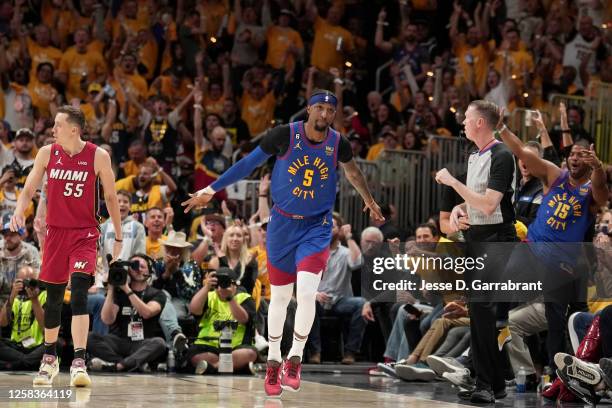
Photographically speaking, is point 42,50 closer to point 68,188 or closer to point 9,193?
point 9,193

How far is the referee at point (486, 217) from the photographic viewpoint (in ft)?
27.8

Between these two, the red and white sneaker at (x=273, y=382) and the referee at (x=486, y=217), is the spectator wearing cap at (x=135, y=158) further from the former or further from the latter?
the referee at (x=486, y=217)

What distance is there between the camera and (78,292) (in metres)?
8.94

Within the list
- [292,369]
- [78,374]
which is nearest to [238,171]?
[292,369]

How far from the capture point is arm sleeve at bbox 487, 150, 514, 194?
836cm

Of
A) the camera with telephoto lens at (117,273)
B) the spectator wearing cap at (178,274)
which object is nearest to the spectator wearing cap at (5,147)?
the spectator wearing cap at (178,274)

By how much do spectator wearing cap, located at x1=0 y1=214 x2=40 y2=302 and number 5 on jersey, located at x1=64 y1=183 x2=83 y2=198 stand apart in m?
3.14

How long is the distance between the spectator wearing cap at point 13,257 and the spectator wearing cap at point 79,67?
5169 millimetres

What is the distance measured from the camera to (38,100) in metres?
16.6

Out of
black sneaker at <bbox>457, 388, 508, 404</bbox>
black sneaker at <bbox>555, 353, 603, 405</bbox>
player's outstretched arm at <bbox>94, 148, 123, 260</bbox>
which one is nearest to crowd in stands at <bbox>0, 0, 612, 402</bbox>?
black sneaker at <bbox>457, 388, 508, 404</bbox>

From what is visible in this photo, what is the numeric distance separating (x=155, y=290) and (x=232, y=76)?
6361 millimetres

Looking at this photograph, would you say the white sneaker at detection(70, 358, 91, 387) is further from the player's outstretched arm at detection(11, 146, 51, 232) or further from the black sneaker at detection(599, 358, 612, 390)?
the black sneaker at detection(599, 358, 612, 390)

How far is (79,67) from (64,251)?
339 inches

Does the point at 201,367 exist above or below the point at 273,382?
below
